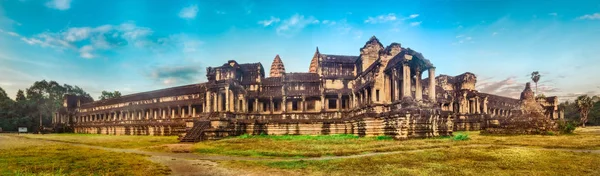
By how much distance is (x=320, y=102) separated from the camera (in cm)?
3700

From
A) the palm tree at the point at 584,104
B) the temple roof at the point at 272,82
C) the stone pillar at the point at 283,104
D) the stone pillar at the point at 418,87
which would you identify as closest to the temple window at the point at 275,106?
the stone pillar at the point at 283,104

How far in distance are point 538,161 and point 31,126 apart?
294 ft

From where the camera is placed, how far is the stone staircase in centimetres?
2857

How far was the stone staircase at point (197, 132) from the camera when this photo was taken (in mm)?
28569

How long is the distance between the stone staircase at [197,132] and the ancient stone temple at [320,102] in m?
0.06

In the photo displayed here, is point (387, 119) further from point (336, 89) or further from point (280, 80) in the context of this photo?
point (280, 80)

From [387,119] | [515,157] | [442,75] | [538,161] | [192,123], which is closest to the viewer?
[538,161]

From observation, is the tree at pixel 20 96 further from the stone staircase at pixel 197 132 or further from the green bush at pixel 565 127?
the green bush at pixel 565 127

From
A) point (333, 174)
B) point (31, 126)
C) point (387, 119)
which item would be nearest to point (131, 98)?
point (31, 126)

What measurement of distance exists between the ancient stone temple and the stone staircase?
0.06m

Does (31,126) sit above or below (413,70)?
below

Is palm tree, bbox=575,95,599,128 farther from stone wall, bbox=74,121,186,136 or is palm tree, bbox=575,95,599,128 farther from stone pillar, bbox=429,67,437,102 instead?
stone wall, bbox=74,121,186,136

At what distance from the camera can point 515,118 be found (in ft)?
92.5

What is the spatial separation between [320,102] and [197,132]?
14.6 metres
